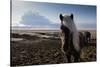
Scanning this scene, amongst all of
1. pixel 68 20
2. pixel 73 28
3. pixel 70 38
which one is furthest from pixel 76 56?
pixel 68 20

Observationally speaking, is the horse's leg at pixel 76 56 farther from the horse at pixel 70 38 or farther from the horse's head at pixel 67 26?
the horse's head at pixel 67 26

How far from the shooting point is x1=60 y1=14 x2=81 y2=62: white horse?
2367 millimetres

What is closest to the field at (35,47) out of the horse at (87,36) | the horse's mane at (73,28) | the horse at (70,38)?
the horse at (70,38)

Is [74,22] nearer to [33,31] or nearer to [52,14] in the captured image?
[52,14]

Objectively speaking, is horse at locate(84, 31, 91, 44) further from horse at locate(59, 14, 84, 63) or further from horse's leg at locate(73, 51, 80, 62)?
horse's leg at locate(73, 51, 80, 62)

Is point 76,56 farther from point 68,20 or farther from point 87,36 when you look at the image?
point 68,20

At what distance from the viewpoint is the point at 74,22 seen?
2.42 meters

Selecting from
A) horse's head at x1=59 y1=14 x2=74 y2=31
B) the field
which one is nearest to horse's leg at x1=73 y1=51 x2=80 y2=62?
the field

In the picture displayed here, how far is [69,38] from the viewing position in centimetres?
239

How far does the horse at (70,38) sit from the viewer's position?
2367mm

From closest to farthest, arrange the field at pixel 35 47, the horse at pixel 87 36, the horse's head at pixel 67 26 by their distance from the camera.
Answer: the field at pixel 35 47, the horse's head at pixel 67 26, the horse at pixel 87 36

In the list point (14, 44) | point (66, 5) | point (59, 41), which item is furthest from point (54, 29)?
point (14, 44)

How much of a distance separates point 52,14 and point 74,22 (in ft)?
1.09
